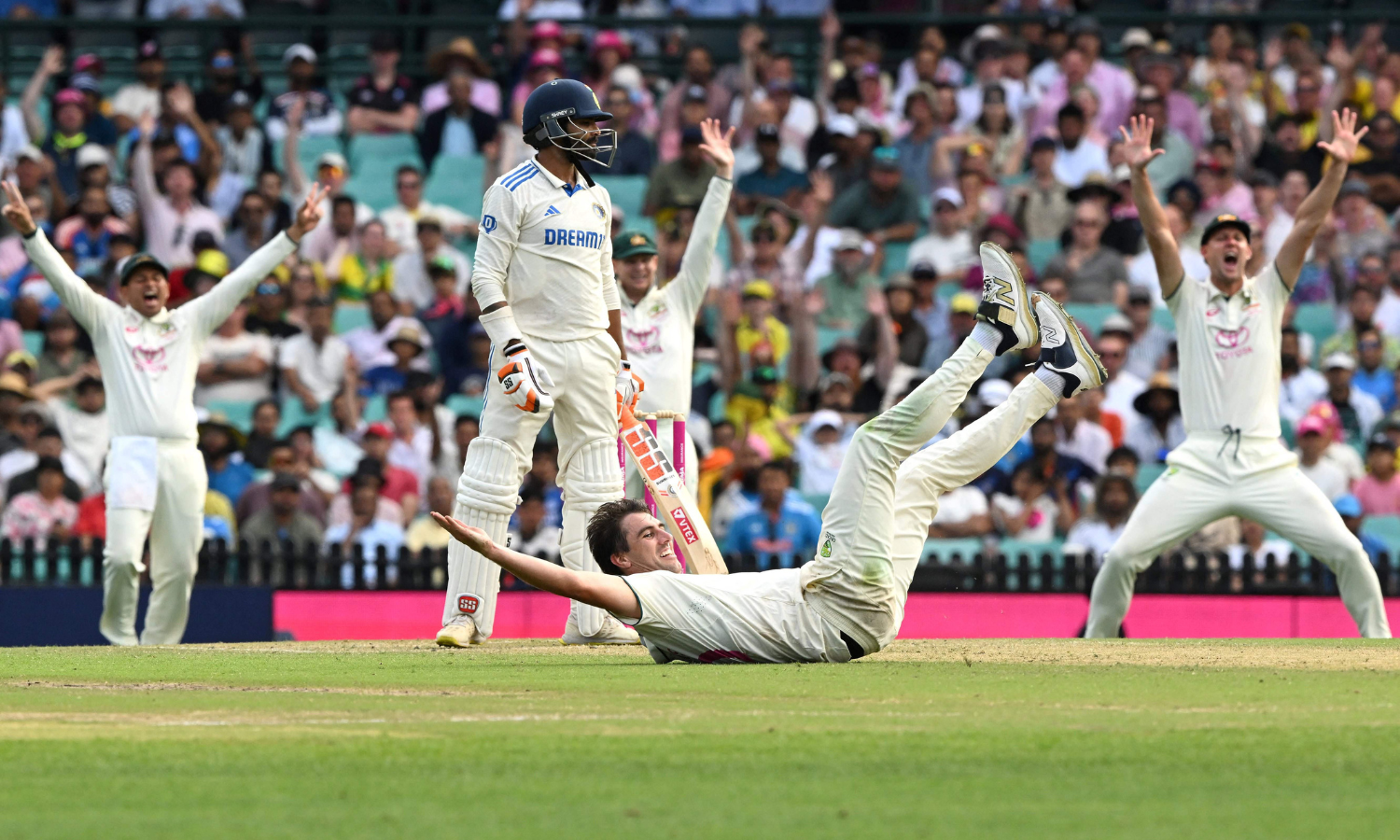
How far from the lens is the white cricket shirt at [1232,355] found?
11492mm

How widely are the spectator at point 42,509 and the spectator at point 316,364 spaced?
2.46 metres

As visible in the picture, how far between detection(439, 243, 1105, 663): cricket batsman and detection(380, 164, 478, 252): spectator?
36.2 feet

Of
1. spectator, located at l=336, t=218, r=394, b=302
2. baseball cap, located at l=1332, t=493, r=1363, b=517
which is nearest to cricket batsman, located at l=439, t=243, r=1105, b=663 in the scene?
baseball cap, located at l=1332, t=493, r=1363, b=517

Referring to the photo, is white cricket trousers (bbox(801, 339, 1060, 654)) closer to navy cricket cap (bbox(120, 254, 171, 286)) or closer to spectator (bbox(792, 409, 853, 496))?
navy cricket cap (bbox(120, 254, 171, 286))

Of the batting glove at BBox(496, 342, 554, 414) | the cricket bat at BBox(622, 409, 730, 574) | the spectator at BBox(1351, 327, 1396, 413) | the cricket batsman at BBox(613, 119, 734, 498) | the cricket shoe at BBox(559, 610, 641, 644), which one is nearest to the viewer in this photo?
the batting glove at BBox(496, 342, 554, 414)

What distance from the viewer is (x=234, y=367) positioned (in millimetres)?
18453

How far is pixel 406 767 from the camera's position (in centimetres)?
596

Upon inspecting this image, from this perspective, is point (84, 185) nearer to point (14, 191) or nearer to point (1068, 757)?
point (14, 191)

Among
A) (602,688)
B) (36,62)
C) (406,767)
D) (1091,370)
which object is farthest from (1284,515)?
(36,62)

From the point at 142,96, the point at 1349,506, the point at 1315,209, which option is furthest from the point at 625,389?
the point at 142,96

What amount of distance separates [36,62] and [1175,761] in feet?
66.2

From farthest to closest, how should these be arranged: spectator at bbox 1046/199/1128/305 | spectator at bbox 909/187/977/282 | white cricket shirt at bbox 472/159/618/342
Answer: spectator at bbox 909/187/977/282 < spectator at bbox 1046/199/1128/305 < white cricket shirt at bbox 472/159/618/342

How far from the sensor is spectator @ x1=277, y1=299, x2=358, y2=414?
18.3m

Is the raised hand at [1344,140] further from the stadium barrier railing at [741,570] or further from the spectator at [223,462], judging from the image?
the spectator at [223,462]
